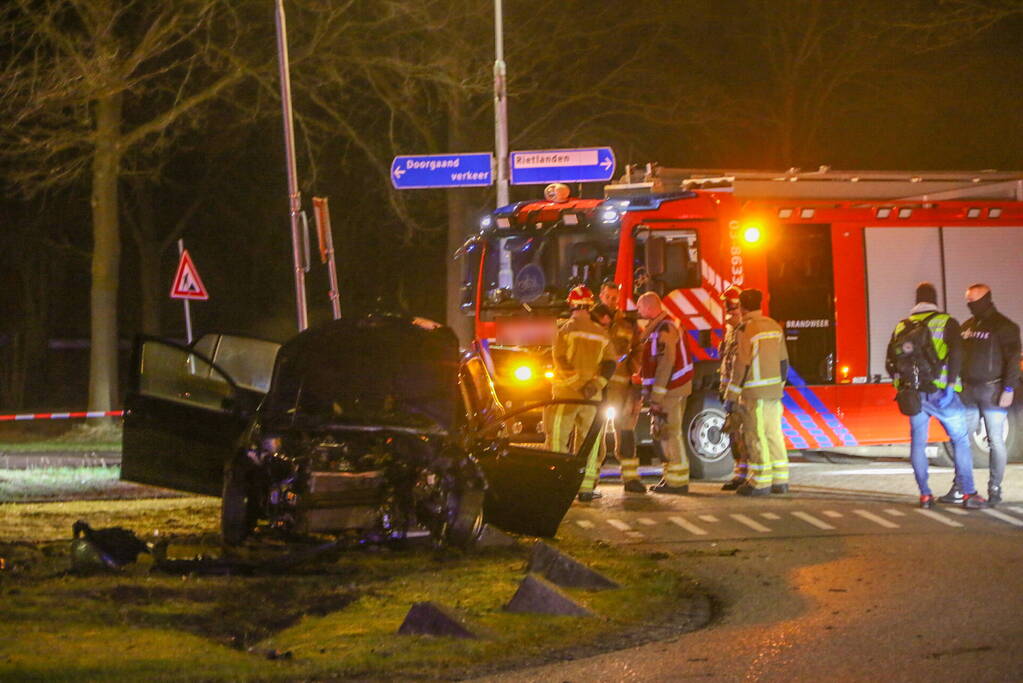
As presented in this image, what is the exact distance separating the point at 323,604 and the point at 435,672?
1422mm

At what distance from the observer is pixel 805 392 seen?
13680 millimetres

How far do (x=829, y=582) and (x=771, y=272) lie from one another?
5924 millimetres

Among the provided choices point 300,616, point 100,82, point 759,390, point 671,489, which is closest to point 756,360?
point 759,390

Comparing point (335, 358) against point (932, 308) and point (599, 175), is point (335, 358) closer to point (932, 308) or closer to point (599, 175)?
point (932, 308)

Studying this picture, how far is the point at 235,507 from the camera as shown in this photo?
870cm

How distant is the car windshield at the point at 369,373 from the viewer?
9078 millimetres

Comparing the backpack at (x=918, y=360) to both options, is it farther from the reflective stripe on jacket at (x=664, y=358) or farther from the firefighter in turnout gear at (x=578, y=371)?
the firefighter in turnout gear at (x=578, y=371)

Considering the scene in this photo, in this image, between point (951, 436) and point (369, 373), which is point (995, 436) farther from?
point (369, 373)

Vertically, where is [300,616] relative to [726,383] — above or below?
below

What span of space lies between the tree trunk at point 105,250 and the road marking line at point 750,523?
42.2 ft

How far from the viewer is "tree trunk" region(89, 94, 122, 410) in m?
20.7

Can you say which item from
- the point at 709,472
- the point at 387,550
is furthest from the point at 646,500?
the point at 387,550

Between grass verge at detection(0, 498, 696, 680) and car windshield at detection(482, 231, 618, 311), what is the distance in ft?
14.9

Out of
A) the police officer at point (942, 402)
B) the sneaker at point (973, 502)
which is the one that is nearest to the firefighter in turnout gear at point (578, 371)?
the police officer at point (942, 402)
